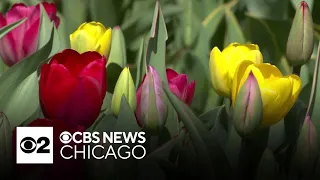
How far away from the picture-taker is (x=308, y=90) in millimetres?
524

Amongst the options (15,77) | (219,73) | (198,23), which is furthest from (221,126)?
(198,23)

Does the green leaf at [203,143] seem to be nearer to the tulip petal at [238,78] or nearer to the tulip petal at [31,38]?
the tulip petal at [238,78]

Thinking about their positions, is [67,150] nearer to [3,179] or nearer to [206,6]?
[3,179]

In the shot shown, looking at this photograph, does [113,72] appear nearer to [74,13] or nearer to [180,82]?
[180,82]

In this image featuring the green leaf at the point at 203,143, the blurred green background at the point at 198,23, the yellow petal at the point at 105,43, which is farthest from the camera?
the blurred green background at the point at 198,23

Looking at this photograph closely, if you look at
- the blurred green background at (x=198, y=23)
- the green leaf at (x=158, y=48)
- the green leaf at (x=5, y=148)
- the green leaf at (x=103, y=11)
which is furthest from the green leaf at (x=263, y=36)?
the green leaf at (x=5, y=148)

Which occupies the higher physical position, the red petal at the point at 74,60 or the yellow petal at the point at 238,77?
the red petal at the point at 74,60

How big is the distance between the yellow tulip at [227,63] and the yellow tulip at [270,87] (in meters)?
0.03

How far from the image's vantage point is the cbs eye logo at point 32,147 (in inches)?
15.9

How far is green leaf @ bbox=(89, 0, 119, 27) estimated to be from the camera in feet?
2.38

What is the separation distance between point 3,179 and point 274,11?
1.29ft

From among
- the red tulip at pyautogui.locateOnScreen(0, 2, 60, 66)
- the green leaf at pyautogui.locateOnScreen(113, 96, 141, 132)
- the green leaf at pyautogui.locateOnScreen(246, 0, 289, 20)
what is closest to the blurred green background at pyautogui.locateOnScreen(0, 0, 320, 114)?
the green leaf at pyautogui.locateOnScreen(246, 0, 289, 20)

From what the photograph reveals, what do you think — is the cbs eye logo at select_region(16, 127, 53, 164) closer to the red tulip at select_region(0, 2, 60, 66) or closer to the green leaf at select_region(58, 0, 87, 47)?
the red tulip at select_region(0, 2, 60, 66)

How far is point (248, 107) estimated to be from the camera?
1.25ft
